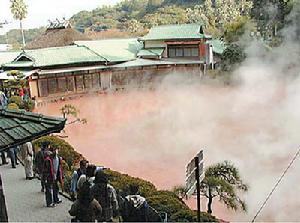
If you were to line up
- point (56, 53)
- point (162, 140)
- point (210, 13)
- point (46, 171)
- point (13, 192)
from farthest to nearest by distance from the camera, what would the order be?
point (210, 13)
point (56, 53)
point (162, 140)
point (13, 192)
point (46, 171)

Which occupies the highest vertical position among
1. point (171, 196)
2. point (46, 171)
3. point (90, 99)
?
point (46, 171)

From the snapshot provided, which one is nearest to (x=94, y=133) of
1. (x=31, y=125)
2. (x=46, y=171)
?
(x=46, y=171)

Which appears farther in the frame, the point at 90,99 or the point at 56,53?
the point at 56,53

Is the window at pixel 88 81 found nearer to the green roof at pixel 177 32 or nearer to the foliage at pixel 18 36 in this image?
the green roof at pixel 177 32

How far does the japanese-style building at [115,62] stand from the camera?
29359mm

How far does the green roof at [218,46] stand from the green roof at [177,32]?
1.65m

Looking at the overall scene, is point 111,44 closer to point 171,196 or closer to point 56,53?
point 56,53

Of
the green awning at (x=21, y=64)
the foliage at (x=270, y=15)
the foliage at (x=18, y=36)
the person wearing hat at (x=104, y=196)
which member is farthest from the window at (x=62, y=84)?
the foliage at (x=18, y=36)

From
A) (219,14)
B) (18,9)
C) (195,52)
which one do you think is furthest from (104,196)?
(18,9)

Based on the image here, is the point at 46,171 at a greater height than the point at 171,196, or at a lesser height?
greater

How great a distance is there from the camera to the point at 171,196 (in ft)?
26.3

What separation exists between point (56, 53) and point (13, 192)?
2335 centimetres

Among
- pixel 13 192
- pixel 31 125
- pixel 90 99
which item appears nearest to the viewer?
pixel 31 125

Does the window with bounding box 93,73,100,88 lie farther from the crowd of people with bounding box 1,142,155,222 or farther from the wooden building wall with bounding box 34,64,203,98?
the crowd of people with bounding box 1,142,155,222
